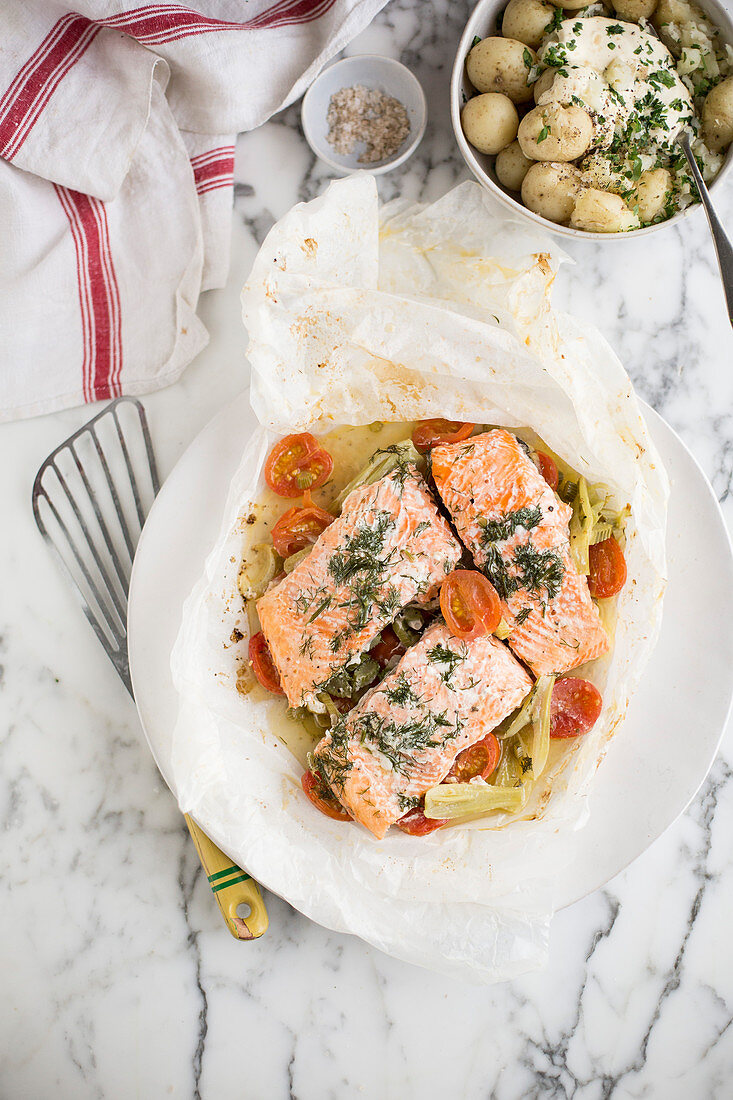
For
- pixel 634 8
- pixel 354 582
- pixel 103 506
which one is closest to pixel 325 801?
pixel 354 582

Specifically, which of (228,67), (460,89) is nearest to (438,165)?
(460,89)

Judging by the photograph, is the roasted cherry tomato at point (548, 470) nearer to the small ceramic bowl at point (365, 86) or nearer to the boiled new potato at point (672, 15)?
the small ceramic bowl at point (365, 86)

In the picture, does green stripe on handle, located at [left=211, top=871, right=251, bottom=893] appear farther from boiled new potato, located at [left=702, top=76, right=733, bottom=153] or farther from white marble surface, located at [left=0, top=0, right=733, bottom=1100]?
boiled new potato, located at [left=702, top=76, right=733, bottom=153]

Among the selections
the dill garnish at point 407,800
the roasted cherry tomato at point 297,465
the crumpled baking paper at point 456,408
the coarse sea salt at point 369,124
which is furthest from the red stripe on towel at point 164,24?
the dill garnish at point 407,800

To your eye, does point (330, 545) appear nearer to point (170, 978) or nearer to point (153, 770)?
point (153, 770)

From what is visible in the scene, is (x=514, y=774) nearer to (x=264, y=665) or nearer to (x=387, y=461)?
(x=264, y=665)

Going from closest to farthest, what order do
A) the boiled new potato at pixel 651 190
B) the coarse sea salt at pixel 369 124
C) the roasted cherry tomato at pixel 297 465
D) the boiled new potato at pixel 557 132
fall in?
the boiled new potato at pixel 557 132, the boiled new potato at pixel 651 190, the roasted cherry tomato at pixel 297 465, the coarse sea salt at pixel 369 124

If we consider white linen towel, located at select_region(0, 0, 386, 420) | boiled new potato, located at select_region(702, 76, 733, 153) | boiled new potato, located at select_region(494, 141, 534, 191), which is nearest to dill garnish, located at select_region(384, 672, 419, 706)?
white linen towel, located at select_region(0, 0, 386, 420)
